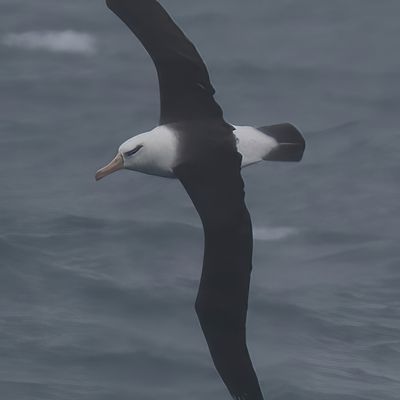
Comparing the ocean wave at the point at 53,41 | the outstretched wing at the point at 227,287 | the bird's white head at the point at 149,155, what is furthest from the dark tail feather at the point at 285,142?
the ocean wave at the point at 53,41

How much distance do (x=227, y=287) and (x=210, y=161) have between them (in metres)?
1.26

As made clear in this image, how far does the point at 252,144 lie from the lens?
46.6ft

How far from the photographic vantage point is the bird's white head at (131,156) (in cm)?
1390

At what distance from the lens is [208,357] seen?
1789 cm

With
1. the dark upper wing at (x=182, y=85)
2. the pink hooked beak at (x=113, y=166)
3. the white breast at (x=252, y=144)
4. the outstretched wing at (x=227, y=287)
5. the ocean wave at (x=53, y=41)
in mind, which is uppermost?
the ocean wave at (x=53, y=41)

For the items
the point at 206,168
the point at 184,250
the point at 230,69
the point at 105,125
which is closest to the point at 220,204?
the point at 206,168

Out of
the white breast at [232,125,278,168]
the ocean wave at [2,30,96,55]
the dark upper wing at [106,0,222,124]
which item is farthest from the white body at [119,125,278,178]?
the ocean wave at [2,30,96,55]

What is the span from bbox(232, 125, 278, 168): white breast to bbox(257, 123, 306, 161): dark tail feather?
50 mm

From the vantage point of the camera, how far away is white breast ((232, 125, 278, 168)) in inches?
556

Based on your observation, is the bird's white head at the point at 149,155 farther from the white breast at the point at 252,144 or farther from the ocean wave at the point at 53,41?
the ocean wave at the point at 53,41

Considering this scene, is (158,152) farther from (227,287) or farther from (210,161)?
(227,287)

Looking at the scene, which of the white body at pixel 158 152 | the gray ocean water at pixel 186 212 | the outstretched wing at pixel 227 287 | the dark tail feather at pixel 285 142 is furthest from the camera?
the gray ocean water at pixel 186 212

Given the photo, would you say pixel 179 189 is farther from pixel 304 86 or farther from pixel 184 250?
pixel 304 86

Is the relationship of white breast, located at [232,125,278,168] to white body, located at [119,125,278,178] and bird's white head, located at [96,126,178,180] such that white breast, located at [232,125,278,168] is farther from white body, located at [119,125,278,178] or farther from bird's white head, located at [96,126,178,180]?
bird's white head, located at [96,126,178,180]
